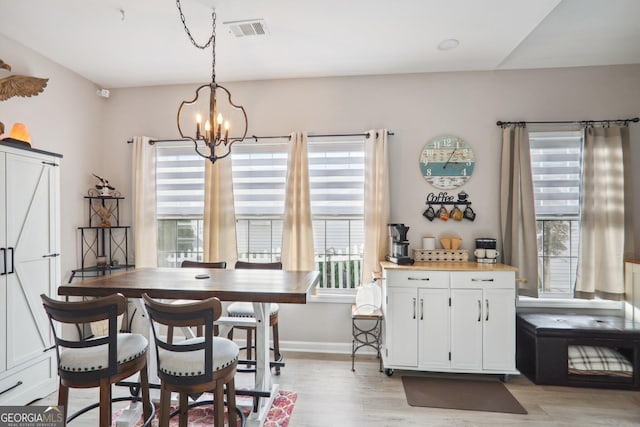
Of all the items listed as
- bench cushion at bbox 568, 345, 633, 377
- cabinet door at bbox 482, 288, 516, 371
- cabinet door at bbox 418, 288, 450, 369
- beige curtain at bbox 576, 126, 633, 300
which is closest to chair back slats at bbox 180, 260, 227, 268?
cabinet door at bbox 418, 288, 450, 369

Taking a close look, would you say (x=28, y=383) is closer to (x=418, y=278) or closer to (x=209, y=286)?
(x=209, y=286)

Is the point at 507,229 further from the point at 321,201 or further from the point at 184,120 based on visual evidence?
the point at 184,120

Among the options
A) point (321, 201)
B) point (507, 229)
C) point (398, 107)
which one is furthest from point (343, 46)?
point (507, 229)

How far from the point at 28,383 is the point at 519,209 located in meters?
4.56

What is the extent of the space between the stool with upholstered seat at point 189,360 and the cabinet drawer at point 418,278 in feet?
5.34

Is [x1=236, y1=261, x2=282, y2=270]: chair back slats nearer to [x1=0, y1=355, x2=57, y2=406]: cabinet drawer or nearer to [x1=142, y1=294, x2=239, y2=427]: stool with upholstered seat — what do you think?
[x1=142, y1=294, x2=239, y2=427]: stool with upholstered seat

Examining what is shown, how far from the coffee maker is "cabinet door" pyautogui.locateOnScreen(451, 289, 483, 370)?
0.53 metres

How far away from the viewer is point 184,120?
3748 millimetres

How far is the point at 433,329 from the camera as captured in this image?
2.89 metres

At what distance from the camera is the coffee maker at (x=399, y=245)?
10.1ft

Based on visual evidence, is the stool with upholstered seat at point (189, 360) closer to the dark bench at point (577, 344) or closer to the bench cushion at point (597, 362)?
the dark bench at point (577, 344)

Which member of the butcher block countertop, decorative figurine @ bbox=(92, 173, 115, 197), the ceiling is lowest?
the butcher block countertop

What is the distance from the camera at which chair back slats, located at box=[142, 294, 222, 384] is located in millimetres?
1683

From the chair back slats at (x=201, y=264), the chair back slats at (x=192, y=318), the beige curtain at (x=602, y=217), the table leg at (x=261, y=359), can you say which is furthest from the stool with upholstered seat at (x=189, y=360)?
the beige curtain at (x=602, y=217)
